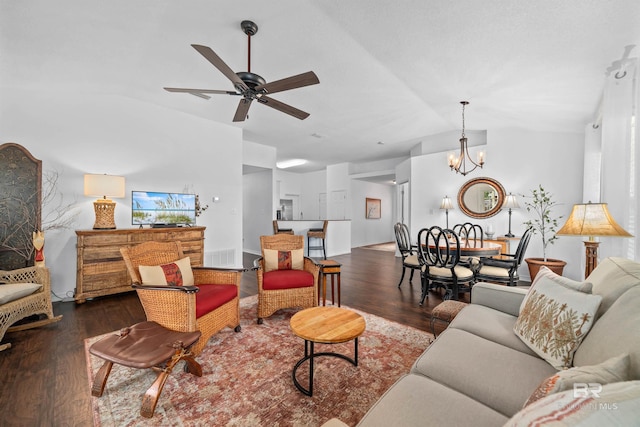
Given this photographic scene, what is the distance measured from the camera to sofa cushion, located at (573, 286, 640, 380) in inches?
36.3

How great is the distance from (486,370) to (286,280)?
2.00 m

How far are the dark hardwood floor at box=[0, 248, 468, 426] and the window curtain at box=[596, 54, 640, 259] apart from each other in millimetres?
1758

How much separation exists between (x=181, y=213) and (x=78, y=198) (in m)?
1.34

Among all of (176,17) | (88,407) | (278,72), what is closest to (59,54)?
(176,17)

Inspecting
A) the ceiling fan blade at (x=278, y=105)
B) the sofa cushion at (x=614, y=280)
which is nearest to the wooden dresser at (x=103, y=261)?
the ceiling fan blade at (x=278, y=105)

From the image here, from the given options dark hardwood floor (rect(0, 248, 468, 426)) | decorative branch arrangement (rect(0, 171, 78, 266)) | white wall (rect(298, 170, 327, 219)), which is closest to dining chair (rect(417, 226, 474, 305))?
dark hardwood floor (rect(0, 248, 468, 426))

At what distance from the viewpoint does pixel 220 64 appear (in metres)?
1.98

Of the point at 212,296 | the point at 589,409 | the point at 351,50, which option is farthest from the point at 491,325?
the point at 351,50

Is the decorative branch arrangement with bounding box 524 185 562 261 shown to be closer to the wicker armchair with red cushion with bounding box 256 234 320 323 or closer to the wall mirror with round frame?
the wall mirror with round frame

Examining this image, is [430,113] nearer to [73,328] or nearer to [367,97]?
[367,97]

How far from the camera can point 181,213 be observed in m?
4.55

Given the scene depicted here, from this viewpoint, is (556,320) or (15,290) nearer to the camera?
(556,320)

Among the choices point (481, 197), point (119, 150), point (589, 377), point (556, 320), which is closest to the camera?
point (589, 377)

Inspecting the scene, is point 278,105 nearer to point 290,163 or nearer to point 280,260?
point 280,260
